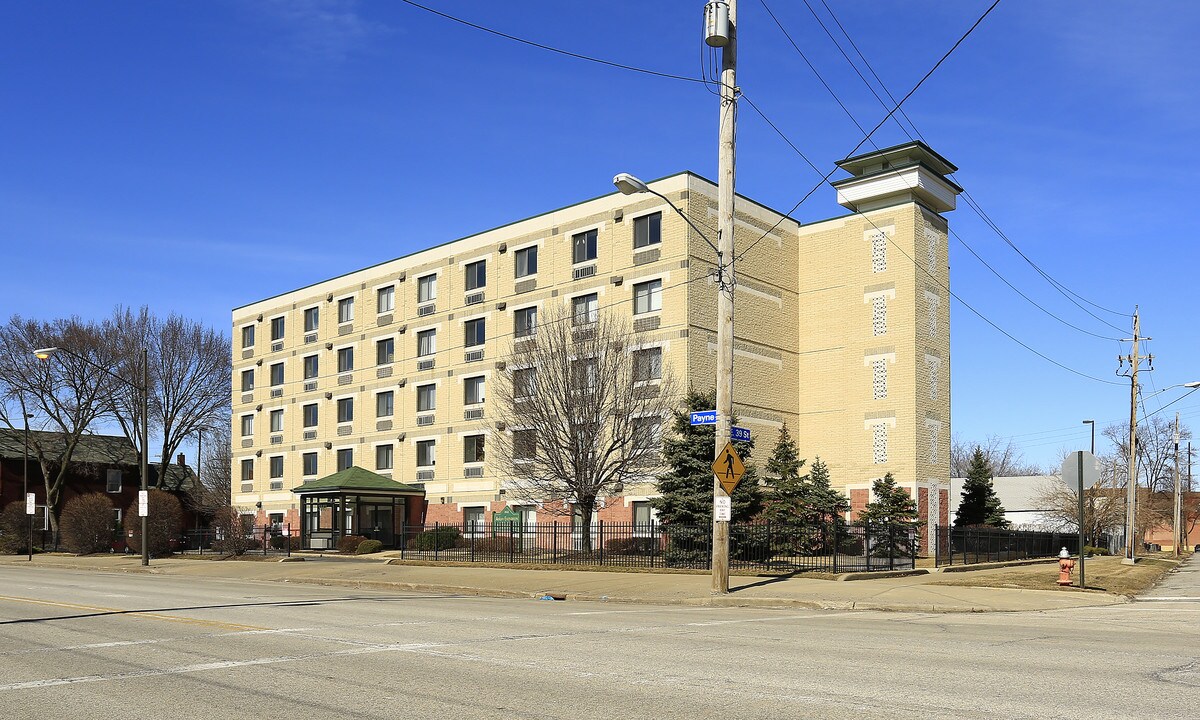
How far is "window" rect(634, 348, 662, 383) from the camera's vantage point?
40.2m

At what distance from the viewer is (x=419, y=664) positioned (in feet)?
34.9

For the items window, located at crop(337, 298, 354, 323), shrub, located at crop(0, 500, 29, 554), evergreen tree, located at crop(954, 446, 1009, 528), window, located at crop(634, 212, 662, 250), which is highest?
window, located at crop(634, 212, 662, 250)

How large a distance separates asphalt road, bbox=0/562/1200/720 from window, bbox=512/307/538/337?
33.0 meters

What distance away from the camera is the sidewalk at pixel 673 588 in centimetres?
1989

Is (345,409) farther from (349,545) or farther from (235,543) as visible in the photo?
(235,543)

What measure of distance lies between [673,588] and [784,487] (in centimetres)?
1813

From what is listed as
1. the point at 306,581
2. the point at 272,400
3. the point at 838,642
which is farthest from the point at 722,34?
the point at 272,400

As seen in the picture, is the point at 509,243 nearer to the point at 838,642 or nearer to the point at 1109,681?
the point at 838,642

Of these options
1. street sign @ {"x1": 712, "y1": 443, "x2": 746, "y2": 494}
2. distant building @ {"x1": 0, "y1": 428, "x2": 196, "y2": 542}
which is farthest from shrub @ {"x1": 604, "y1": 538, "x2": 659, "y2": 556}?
distant building @ {"x1": 0, "y1": 428, "x2": 196, "y2": 542}

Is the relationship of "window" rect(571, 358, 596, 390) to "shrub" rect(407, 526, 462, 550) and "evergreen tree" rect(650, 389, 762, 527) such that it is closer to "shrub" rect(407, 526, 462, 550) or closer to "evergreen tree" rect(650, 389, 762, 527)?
"evergreen tree" rect(650, 389, 762, 527)

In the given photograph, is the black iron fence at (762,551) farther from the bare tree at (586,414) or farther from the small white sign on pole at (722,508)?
the small white sign on pole at (722,508)

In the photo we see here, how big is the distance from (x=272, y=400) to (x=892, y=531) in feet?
155

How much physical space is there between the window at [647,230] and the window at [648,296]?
1711 millimetres

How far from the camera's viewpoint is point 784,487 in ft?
134
